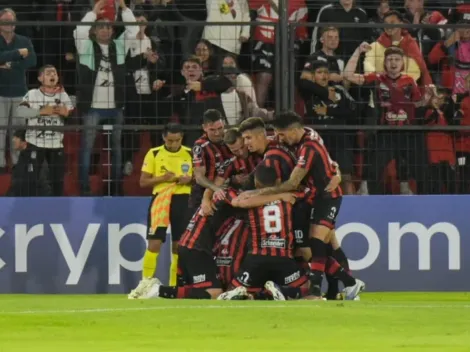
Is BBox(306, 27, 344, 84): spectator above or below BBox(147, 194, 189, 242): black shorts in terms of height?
above

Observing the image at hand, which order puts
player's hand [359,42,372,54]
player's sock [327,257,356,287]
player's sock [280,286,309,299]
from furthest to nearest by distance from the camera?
player's hand [359,42,372,54] → player's sock [327,257,356,287] → player's sock [280,286,309,299]

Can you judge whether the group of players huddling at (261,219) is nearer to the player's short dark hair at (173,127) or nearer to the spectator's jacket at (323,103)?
the player's short dark hair at (173,127)

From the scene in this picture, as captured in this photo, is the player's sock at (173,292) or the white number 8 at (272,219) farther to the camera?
the player's sock at (173,292)

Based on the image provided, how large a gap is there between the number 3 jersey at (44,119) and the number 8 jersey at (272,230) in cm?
351

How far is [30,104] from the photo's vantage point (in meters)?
17.2

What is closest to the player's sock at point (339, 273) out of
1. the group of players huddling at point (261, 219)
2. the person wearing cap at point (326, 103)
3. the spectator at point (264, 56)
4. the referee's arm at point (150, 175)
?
the group of players huddling at point (261, 219)

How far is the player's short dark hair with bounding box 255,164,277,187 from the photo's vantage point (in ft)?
47.6

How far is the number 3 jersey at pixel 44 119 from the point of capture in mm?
17062

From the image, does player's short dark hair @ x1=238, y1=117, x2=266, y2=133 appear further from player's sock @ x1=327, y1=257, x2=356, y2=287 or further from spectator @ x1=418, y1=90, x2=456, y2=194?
spectator @ x1=418, y1=90, x2=456, y2=194

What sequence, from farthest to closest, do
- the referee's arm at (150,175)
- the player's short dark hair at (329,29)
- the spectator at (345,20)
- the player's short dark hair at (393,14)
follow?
1. the player's short dark hair at (393,14)
2. the spectator at (345,20)
3. the player's short dark hair at (329,29)
4. the referee's arm at (150,175)

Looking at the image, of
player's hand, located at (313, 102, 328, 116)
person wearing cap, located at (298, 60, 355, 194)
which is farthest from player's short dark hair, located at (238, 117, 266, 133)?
player's hand, located at (313, 102, 328, 116)

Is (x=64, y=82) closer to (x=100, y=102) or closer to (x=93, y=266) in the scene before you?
(x=100, y=102)

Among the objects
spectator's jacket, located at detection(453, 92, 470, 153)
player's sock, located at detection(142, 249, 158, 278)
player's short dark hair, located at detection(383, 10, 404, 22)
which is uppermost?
player's short dark hair, located at detection(383, 10, 404, 22)

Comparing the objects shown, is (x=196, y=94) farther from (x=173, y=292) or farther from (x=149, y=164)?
(x=173, y=292)
